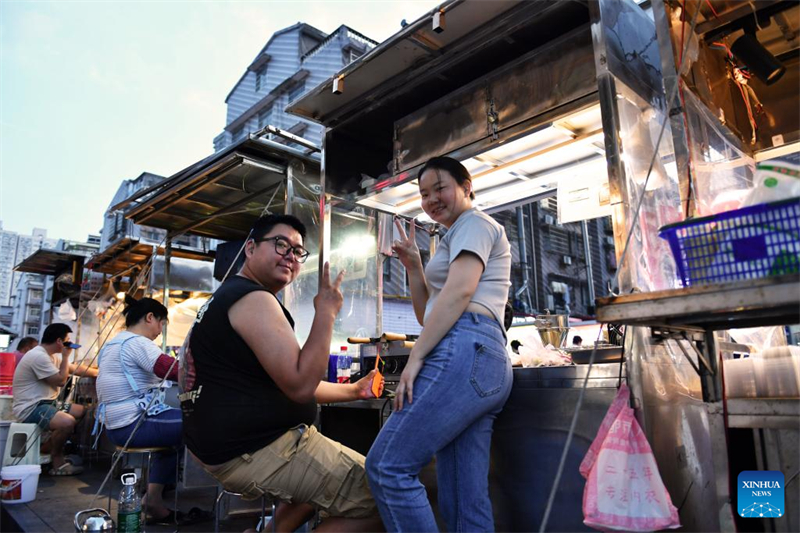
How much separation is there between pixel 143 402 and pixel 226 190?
3.26 m

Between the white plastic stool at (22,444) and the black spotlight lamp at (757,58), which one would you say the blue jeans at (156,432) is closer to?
the white plastic stool at (22,444)

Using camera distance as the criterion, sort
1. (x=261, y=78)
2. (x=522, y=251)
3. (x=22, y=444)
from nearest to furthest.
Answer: (x=22, y=444) < (x=522, y=251) < (x=261, y=78)

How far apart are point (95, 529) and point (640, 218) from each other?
439 cm

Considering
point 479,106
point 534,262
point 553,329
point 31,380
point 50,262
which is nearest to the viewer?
point 553,329

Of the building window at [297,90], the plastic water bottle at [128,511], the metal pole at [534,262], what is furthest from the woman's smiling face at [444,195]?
the building window at [297,90]

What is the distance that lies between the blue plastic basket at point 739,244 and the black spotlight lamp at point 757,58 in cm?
229

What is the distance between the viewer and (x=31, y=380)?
Answer: 270 inches

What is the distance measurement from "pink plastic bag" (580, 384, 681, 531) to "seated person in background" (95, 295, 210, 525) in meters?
3.66

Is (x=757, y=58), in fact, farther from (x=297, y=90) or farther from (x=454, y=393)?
(x=297, y=90)

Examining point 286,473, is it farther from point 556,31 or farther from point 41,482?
point 41,482

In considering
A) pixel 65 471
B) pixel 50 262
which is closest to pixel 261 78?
pixel 50 262

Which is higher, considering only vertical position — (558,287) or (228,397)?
(558,287)

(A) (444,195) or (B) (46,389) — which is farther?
(B) (46,389)

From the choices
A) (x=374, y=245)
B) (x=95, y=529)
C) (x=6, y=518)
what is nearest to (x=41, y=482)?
(x=6, y=518)
